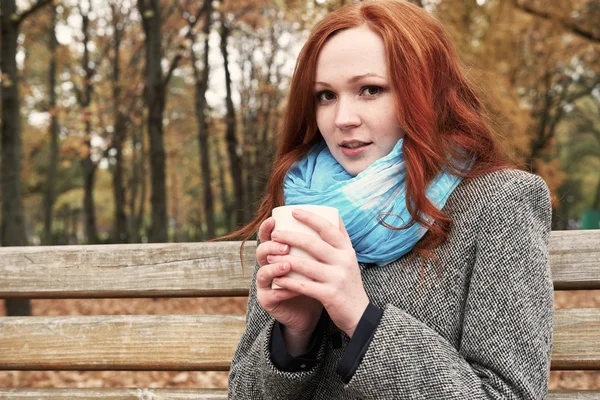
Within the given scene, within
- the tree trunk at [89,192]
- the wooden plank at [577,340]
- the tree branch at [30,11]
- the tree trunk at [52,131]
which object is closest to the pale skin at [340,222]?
the wooden plank at [577,340]

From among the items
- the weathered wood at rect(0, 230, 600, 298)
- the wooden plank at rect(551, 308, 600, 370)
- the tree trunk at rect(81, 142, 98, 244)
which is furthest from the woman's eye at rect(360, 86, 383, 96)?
the tree trunk at rect(81, 142, 98, 244)

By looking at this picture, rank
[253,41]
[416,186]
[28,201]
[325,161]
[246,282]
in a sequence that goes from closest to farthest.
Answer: [416,186], [325,161], [246,282], [253,41], [28,201]

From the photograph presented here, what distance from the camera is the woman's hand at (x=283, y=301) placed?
4.66 feet

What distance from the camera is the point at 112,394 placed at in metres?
2.52

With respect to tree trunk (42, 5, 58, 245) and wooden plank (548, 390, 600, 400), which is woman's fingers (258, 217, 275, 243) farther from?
tree trunk (42, 5, 58, 245)

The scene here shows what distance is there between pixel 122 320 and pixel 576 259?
165cm

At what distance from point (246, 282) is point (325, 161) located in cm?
74

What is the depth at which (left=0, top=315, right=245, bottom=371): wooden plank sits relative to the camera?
8.03 ft

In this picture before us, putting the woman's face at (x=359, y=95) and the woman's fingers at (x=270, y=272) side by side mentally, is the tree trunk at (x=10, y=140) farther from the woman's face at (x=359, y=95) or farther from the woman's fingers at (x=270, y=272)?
the woman's fingers at (x=270, y=272)

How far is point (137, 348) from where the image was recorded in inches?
97.9

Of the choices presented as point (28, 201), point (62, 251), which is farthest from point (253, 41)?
point (28, 201)

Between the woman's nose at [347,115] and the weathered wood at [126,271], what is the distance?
2.63 feet

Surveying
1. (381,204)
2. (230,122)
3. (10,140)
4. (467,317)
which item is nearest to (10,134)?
(10,140)

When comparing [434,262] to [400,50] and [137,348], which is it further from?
[137,348]
